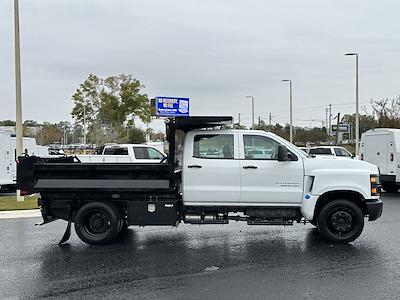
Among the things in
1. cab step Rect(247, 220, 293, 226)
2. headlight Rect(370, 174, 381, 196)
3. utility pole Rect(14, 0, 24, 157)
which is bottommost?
cab step Rect(247, 220, 293, 226)

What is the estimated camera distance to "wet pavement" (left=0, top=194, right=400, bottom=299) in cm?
610

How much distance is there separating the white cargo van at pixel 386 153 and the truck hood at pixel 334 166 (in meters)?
9.84

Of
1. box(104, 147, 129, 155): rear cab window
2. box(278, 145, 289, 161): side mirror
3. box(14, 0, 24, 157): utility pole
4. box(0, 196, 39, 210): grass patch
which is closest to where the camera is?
box(278, 145, 289, 161): side mirror

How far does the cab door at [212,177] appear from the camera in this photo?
8859 mm

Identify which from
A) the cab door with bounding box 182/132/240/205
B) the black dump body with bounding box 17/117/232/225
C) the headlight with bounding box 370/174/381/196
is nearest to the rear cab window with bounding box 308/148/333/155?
the headlight with bounding box 370/174/381/196

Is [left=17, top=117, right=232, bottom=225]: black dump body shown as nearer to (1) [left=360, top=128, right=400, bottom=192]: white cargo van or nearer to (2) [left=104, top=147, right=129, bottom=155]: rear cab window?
(2) [left=104, top=147, right=129, bottom=155]: rear cab window

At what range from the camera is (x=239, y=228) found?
10773 millimetres

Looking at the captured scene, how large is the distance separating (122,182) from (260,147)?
104 inches

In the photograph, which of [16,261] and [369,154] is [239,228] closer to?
[16,261]

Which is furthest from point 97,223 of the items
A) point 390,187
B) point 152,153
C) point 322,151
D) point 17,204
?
point 322,151

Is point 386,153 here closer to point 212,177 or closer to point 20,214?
point 212,177

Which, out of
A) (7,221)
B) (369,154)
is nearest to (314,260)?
(7,221)

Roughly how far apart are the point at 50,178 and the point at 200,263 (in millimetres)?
3370

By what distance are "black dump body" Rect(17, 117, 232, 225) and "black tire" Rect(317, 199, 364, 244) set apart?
2475 mm
